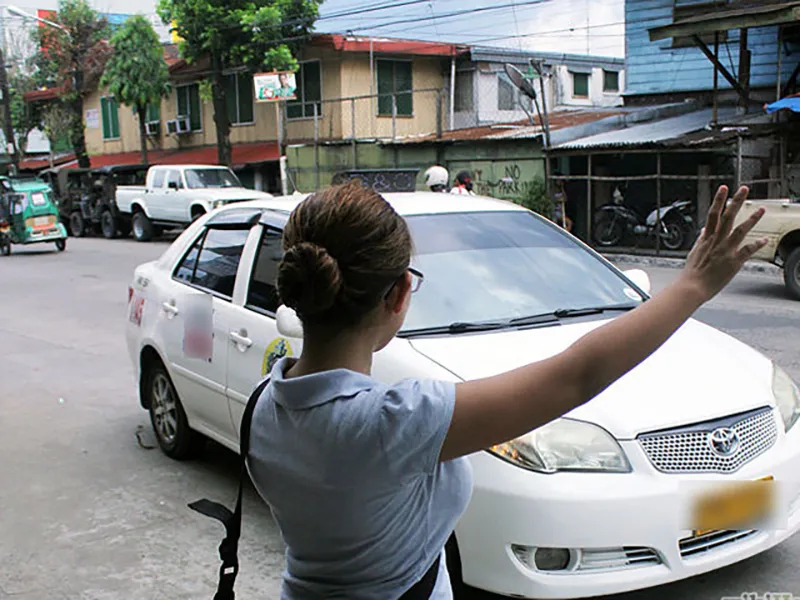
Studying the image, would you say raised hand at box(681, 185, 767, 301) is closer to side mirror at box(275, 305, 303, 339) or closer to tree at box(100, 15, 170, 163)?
side mirror at box(275, 305, 303, 339)

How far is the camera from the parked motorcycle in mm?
16922

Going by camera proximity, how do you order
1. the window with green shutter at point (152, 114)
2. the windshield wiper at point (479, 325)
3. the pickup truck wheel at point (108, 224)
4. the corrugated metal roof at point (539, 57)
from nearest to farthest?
the windshield wiper at point (479, 325) < the pickup truck wheel at point (108, 224) < the corrugated metal roof at point (539, 57) < the window with green shutter at point (152, 114)

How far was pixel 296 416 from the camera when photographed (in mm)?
1574

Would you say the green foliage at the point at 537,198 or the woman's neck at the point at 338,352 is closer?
the woman's neck at the point at 338,352

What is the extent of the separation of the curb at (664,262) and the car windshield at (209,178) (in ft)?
38.1

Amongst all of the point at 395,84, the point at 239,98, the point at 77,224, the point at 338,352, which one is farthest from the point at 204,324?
the point at 239,98

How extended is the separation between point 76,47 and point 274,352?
3374 centimetres

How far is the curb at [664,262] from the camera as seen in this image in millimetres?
14367

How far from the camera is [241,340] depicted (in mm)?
4570

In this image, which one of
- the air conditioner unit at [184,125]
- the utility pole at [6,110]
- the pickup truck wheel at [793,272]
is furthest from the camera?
the utility pole at [6,110]

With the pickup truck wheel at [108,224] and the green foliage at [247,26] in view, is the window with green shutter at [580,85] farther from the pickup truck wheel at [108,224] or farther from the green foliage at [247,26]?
the pickup truck wheel at [108,224]

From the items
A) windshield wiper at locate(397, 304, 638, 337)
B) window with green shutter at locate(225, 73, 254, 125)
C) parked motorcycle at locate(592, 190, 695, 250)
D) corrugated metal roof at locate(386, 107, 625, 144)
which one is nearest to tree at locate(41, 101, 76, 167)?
window with green shutter at locate(225, 73, 254, 125)

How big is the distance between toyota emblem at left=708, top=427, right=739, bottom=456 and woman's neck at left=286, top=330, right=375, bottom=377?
2.04 metres

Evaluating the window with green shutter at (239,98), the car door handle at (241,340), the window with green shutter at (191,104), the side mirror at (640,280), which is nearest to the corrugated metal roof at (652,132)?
the side mirror at (640,280)
